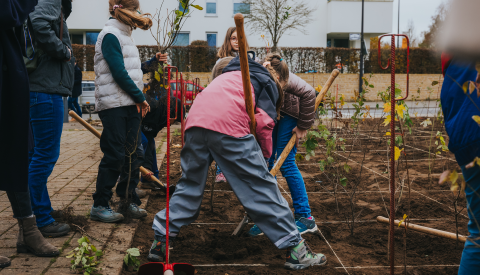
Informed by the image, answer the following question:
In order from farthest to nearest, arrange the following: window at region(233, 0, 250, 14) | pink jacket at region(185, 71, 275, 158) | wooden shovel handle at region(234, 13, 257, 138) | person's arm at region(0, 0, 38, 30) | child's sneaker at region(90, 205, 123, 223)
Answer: window at region(233, 0, 250, 14) → child's sneaker at region(90, 205, 123, 223) → pink jacket at region(185, 71, 275, 158) → wooden shovel handle at region(234, 13, 257, 138) → person's arm at region(0, 0, 38, 30)

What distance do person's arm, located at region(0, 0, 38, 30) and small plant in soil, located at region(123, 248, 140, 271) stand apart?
4.61 ft

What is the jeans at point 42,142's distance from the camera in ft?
9.66

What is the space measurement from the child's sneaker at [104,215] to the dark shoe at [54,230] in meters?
0.33

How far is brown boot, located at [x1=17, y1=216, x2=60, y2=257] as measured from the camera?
2.59 metres

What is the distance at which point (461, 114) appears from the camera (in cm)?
165

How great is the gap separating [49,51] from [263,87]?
1506mm

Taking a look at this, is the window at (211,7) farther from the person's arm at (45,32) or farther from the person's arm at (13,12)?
the person's arm at (13,12)

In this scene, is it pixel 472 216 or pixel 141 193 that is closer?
pixel 472 216

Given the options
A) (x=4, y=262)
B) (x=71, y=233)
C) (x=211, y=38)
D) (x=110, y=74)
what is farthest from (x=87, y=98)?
(x=4, y=262)

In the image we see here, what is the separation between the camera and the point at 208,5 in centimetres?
2867

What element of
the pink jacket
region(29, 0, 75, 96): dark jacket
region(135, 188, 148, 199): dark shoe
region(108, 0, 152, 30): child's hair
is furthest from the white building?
the pink jacket

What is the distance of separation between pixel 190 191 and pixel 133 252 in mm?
488

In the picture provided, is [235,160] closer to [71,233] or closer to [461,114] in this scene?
[461,114]

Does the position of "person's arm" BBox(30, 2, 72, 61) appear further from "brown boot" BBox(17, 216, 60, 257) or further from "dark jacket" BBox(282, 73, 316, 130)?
"dark jacket" BBox(282, 73, 316, 130)
